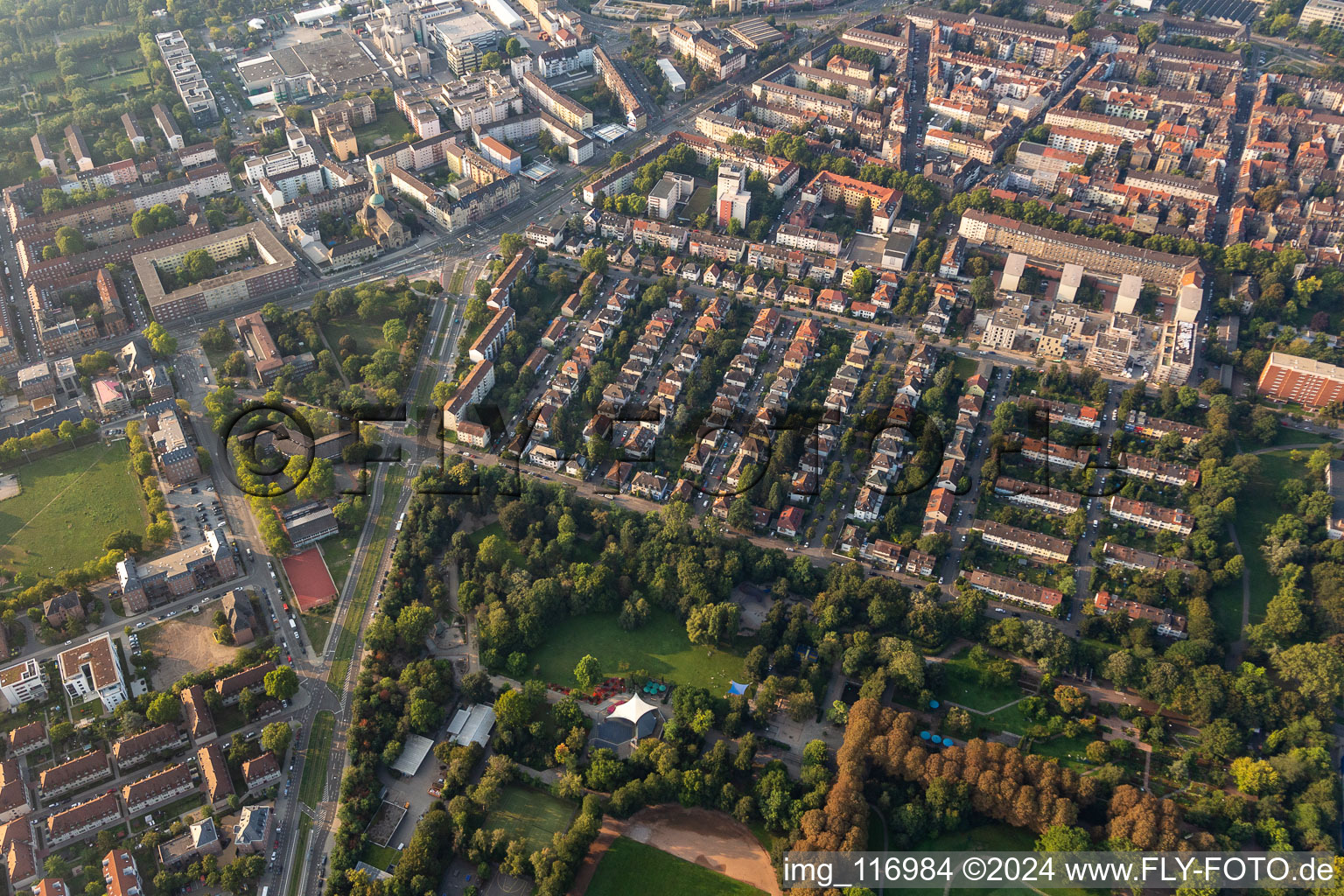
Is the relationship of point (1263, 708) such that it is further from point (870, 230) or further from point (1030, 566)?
point (870, 230)

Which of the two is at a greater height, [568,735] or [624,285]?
[624,285]

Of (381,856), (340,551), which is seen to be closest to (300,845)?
(381,856)

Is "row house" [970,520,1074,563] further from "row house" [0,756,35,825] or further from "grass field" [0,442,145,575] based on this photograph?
"row house" [0,756,35,825]

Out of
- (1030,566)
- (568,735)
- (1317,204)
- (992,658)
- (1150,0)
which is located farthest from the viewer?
(1150,0)

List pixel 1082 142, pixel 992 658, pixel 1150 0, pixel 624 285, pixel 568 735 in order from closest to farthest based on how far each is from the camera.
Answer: pixel 568 735
pixel 992 658
pixel 624 285
pixel 1082 142
pixel 1150 0

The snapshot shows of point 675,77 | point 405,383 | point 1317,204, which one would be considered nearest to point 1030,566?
point 405,383

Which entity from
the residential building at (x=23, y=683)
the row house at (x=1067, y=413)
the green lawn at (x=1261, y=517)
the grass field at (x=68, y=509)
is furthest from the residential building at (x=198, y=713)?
the green lawn at (x=1261, y=517)

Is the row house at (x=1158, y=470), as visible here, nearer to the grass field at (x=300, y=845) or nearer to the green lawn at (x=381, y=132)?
the grass field at (x=300, y=845)

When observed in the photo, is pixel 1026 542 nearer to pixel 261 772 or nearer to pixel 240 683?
pixel 261 772
